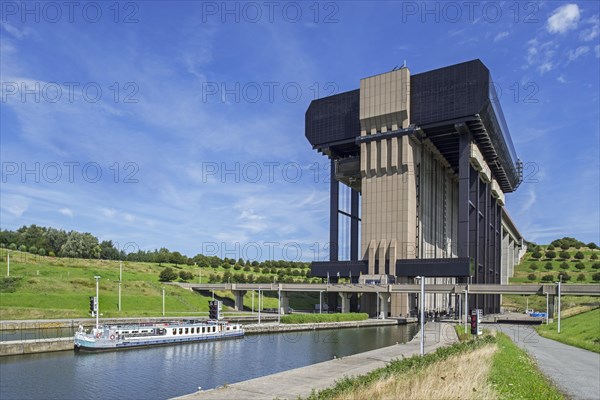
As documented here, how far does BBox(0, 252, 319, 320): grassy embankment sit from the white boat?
23.3 metres

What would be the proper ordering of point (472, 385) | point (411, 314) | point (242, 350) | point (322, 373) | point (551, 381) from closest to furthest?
point (472, 385), point (551, 381), point (322, 373), point (242, 350), point (411, 314)

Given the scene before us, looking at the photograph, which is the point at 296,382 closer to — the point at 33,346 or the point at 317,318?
the point at 33,346

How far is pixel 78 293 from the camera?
3270 inches

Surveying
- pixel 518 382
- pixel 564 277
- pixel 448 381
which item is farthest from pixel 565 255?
pixel 448 381

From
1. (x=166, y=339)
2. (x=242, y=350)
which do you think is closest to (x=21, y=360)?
(x=166, y=339)

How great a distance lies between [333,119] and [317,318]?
60.8 metres

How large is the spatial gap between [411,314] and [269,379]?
84877 millimetres

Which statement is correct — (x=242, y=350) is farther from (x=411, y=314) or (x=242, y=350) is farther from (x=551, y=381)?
(x=411, y=314)

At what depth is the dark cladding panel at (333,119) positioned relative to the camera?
11938 cm

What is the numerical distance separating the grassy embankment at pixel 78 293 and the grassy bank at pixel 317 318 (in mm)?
23050

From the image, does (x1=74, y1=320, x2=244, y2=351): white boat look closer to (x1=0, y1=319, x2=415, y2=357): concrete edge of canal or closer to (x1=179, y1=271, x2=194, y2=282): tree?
(x1=0, y1=319, x2=415, y2=357): concrete edge of canal

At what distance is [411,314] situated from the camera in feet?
347

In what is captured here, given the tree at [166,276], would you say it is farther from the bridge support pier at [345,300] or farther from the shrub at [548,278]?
the shrub at [548,278]

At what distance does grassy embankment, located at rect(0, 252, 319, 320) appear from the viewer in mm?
72550
